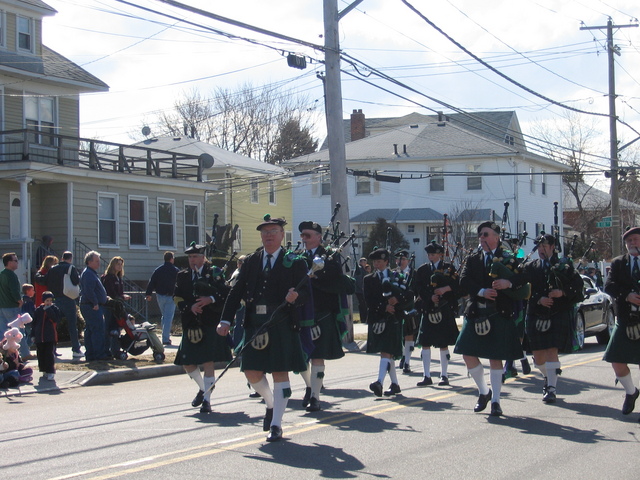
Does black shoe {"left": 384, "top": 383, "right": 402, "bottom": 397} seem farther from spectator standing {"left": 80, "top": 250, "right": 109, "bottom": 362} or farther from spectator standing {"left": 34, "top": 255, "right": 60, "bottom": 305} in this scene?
spectator standing {"left": 34, "top": 255, "right": 60, "bottom": 305}

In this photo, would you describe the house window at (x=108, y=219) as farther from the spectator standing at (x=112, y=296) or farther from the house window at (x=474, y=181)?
the house window at (x=474, y=181)

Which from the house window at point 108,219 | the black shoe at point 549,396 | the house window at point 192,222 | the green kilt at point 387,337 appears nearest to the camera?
the black shoe at point 549,396

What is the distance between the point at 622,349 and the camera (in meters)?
9.27

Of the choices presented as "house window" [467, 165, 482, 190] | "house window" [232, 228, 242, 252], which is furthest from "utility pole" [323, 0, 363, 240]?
"house window" [467, 165, 482, 190]

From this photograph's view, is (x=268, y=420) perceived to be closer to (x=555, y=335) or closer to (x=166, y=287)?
(x=555, y=335)

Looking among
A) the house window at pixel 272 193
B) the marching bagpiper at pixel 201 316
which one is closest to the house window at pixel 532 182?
the house window at pixel 272 193

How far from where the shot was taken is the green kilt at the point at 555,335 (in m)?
10.5

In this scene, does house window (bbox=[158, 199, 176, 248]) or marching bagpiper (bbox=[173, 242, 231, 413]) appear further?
house window (bbox=[158, 199, 176, 248])

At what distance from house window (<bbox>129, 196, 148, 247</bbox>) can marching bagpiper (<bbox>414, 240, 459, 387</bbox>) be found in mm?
17945

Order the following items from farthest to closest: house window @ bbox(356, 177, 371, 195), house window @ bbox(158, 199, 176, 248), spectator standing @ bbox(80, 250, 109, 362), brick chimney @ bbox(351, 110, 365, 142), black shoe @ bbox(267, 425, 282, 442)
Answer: brick chimney @ bbox(351, 110, 365, 142), house window @ bbox(356, 177, 371, 195), house window @ bbox(158, 199, 176, 248), spectator standing @ bbox(80, 250, 109, 362), black shoe @ bbox(267, 425, 282, 442)

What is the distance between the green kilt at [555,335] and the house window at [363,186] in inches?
1412

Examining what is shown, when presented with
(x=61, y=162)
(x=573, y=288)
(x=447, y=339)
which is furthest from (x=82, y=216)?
(x=573, y=288)

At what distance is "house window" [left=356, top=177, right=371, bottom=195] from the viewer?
152ft

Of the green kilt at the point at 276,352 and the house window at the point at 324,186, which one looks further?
the house window at the point at 324,186
